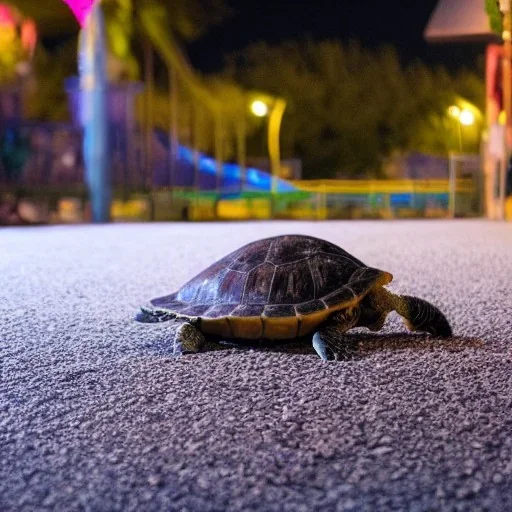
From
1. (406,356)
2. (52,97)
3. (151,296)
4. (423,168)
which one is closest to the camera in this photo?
(406,356)

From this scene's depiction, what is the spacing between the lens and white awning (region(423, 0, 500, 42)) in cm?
1741

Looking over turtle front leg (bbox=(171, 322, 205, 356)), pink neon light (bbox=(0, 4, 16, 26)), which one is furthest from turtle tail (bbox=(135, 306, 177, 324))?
pink neon light (bbox=(0, 4, 16, 26))

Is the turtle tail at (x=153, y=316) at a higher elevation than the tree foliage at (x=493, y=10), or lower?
lower

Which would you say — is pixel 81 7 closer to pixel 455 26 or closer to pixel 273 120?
pixel 455 26

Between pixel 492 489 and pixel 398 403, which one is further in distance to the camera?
pixel 398 403

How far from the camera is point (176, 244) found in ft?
34.7

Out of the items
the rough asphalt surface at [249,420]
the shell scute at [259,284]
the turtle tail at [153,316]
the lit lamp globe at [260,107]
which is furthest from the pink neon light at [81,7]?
the shell scute at [259,284]

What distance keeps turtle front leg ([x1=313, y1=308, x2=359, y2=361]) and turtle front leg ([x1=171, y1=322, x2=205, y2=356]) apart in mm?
511

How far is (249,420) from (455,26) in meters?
17.8

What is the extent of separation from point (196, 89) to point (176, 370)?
24.6 m

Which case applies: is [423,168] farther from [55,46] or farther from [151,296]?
[151,296]

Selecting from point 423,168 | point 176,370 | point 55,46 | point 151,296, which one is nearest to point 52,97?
point 55,46

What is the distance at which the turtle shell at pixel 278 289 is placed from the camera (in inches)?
127

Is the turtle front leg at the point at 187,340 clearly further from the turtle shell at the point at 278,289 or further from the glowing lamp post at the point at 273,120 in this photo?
the glowing lamp post at the point at 273,120
